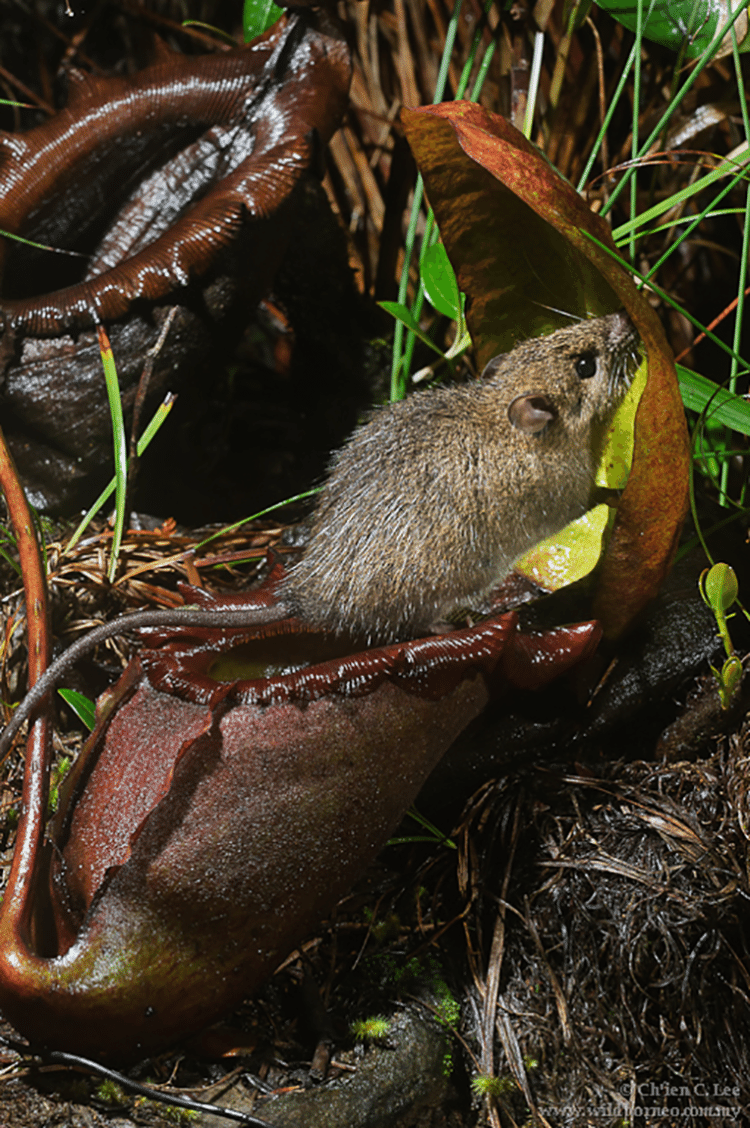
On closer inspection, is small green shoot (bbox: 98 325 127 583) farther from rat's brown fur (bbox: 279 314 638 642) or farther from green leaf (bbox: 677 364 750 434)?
green leaf (bbox: 677 364 750 434)

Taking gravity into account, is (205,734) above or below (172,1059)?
above

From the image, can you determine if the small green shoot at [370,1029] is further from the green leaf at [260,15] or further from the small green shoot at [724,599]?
the green leaf at [260,15]

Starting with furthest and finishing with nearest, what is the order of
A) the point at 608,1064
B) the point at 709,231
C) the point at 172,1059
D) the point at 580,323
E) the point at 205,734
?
the point at 709,231 < the point at 580,323 < the point at 608,1064 < the point at 172,1059 < the point at 205,734

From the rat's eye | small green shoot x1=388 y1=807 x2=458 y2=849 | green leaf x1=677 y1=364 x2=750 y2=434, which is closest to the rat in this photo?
the rat's eye

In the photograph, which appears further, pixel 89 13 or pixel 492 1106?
pixel 89 13

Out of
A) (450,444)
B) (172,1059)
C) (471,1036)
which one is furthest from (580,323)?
(172,1059)

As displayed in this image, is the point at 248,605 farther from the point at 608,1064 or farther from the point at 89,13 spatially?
the point at 89,13

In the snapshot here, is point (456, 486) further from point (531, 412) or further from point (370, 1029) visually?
point (370, 1029)
